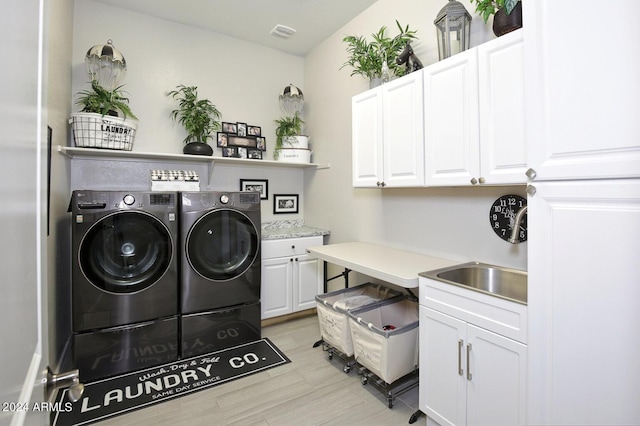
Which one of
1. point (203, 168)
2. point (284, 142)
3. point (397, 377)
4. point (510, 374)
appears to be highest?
point (284, 142)

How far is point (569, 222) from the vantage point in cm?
111

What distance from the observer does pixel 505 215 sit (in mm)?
1855

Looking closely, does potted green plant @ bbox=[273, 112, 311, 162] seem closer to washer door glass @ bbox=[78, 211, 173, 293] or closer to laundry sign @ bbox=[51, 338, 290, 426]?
washer door glass @ bbox=[78, 211, 173, 293]

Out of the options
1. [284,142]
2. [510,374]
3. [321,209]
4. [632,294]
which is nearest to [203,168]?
[284,142]

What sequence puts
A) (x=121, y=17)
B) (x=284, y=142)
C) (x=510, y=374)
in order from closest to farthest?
(x=510, y=374)
(x=121, y=17)
(x=284, y=142)

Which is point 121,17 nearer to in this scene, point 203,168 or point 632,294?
point 203,168

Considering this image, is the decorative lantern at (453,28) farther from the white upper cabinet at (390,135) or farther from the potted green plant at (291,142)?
the potted green plant at (291,142)

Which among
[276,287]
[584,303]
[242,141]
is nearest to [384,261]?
[584,303]

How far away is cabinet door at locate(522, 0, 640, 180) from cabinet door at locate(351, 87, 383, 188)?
1177mm

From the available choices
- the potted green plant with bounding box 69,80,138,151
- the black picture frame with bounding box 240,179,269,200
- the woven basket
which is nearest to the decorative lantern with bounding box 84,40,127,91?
the potted green plant with bounding box 69,80,138,151

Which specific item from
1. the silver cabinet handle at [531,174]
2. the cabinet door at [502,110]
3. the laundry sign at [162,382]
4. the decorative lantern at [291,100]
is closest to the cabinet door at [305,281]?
the laundry sign at [162,382]

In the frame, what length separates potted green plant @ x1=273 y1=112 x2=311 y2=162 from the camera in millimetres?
3496

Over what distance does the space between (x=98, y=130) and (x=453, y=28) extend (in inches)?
105

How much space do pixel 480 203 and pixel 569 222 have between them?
915 millimetres
